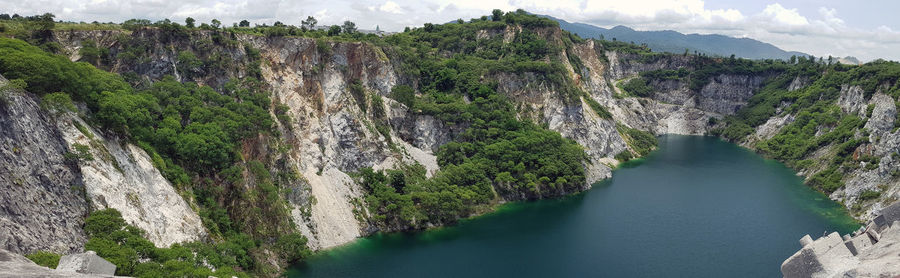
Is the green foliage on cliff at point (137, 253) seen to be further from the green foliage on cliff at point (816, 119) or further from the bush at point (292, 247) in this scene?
the green foliage on cliff at point (816, 119)

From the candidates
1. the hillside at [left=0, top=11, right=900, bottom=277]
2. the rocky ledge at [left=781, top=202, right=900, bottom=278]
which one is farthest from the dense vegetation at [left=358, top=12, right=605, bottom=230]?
the rocky ledge at [left=781, top=202, right=900, bottom=278]

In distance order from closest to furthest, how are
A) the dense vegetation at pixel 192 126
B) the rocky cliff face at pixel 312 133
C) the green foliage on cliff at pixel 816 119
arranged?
1. the rocky cliff face at pixel 312 133
2. the dense vegetation at pixel 192 126
3. the green foliage on cliff at pixel 816 119

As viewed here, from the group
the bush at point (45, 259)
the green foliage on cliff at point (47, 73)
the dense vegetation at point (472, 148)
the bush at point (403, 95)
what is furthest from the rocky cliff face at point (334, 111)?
the bush at point (45, 259)

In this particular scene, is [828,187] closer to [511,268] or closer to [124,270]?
[511,268]

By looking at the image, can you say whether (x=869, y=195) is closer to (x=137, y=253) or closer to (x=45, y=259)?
(x=137, y=253)

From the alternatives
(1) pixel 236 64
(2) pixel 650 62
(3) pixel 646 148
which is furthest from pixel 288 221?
(2) pixel 650 62

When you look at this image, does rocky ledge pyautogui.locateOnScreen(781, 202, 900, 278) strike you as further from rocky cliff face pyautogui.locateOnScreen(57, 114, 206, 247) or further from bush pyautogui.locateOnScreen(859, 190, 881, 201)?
bush pyautogui.locateOnScreen(859, 190, 881, 201)
